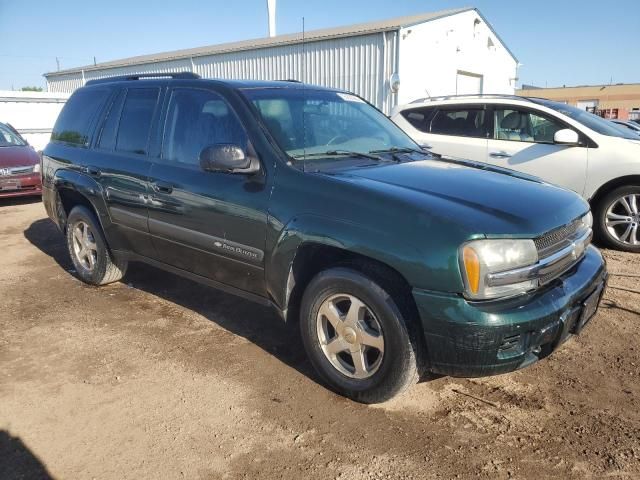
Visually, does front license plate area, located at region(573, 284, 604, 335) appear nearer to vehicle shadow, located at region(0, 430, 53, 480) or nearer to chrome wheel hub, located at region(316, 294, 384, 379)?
chrome wheel hub, located at region(316, 294, 384, 379)

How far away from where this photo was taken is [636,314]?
4.22 meters

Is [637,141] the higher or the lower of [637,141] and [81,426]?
the higher

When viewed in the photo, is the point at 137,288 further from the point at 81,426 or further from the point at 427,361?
the point at 427,361

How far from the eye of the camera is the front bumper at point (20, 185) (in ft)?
32.0

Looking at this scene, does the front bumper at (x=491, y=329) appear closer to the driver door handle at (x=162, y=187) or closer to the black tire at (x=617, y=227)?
the driver door handle at (x=162, y=187)

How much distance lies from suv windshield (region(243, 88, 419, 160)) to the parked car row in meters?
1.49

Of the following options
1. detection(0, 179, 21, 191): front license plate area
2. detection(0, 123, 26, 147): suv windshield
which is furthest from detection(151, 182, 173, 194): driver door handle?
detection(0, 123, 26, 147): suv windshield

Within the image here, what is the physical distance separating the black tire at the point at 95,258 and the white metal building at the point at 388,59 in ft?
27.8

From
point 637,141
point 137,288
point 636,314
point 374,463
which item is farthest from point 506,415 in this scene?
point 637,141

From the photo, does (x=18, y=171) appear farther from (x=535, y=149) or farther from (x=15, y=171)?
(x=535, y=149)

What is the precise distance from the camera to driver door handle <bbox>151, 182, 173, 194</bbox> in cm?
381

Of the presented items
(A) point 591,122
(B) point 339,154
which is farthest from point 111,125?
(A) point 591,122

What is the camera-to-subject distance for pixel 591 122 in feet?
21.2

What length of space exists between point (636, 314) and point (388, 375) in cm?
260
